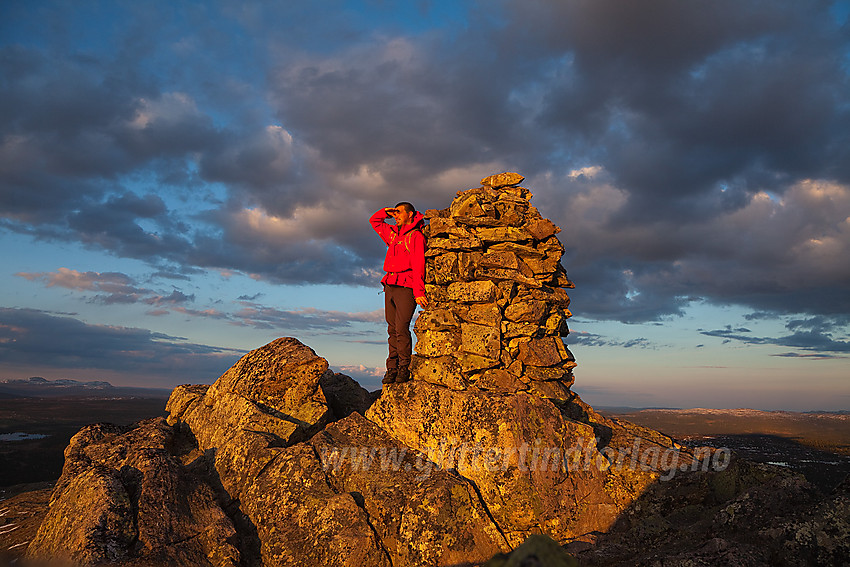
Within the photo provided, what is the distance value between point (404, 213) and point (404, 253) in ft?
5.31

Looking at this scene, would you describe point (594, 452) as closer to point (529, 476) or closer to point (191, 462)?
point (529, 476)

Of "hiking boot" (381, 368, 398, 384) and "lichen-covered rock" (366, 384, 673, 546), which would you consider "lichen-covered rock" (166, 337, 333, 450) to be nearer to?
"hiking boot" (381, 368, 398, 384)

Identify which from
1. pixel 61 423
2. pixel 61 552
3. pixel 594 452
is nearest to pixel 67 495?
pixel 61 552

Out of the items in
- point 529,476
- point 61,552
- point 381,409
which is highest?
point 381,409

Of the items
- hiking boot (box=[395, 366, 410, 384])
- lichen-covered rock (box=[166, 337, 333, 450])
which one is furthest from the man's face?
lichen-covered rock (box=[166, 337, 333, 450])

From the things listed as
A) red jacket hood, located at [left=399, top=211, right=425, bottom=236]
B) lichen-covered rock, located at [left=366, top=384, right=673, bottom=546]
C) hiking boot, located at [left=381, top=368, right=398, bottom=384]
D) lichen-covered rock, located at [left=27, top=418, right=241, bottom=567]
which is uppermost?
red jacket hood, located at [left=399, top=211, right=425, bottom=236]

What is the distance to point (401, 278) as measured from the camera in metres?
18.4

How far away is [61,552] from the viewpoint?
1106 centimetres

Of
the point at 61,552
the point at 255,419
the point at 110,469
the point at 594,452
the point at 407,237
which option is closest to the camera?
the point at 61,552

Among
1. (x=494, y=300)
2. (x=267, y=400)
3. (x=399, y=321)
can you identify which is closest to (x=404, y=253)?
(x=399, y=321)

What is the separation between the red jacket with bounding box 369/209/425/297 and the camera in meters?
18.4

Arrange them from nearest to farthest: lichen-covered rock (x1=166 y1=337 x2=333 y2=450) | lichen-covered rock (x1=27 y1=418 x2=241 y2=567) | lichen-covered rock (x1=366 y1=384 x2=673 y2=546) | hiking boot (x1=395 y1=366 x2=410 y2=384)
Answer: lichen-covered rock (x1=27 y1=418 x2=241 y2=567) → lichen-covered rock (x1=366 y1=384 x2=673 y2=546) → lichen-covered rock (x1=166 y1=337 x2=333 y2=450) → hiking boot (x1=395 y1=366 x2=410 y2=384)

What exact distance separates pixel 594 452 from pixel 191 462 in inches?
503

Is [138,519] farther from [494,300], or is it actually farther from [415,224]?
[494,300]
